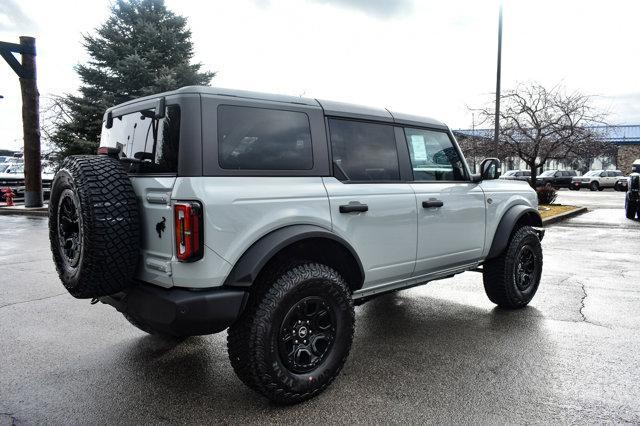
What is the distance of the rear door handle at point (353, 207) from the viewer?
11.0 ft

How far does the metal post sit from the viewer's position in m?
15.6

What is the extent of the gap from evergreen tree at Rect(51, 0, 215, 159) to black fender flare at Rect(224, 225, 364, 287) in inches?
621

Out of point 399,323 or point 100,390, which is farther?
point 399,323

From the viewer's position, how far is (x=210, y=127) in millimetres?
2842

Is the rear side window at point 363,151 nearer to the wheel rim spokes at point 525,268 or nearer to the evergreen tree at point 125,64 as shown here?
the wheel rim spokes at point 525,268

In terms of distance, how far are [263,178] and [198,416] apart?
1.46m

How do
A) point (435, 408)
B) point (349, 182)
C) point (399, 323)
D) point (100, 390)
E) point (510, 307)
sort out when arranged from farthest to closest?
point (510, 307) → point (399, 323) → point (349, 182) → point (100, 390) → point (435, 408)

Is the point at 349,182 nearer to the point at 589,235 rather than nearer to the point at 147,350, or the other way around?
the point at 147,350

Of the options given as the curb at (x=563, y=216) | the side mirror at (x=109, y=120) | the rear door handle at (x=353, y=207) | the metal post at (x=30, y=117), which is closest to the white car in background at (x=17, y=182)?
the metal post at (x=30, y=117)

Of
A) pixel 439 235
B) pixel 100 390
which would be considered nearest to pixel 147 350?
pixel 100 390

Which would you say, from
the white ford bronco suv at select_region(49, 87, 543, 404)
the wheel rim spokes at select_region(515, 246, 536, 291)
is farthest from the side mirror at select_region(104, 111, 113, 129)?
the wheel rim spokes at select_region(515, 246, 536, 291)

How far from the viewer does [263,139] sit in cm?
311

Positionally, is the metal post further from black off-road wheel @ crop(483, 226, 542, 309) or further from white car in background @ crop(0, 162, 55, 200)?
black off-road wheel @ crop(483, 226, 542, 309)

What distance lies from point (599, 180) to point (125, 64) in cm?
3376
